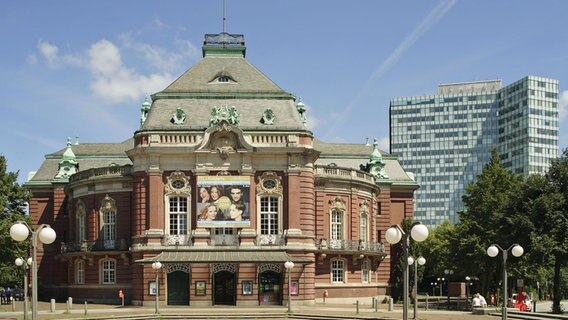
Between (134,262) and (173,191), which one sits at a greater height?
(173,191)

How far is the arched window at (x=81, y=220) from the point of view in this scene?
248 feet

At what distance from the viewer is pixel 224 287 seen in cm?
6794

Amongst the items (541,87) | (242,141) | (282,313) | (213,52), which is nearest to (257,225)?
(242,141)

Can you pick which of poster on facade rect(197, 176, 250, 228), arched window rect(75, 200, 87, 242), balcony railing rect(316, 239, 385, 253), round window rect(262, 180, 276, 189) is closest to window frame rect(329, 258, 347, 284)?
balcony railing rect(316, 239, 385, 253)

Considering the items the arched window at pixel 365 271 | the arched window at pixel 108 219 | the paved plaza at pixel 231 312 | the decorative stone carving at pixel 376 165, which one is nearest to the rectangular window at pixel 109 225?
the arched window at pixel 108 219

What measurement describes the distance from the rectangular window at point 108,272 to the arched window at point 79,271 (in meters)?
2.68

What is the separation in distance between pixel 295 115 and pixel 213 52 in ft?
37.2

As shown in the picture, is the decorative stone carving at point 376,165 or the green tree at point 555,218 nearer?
the green tree at point 555,218

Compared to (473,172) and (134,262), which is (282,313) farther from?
(473,172)

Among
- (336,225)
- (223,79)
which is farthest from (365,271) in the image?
(223,79)

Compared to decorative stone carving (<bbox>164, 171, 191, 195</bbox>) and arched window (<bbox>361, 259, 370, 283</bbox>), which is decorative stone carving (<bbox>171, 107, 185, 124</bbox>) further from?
arched window (<bbox>361, 259, 370, 283</bbox>)

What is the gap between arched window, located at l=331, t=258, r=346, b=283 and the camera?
246 ft

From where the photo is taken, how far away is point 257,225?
224 ft

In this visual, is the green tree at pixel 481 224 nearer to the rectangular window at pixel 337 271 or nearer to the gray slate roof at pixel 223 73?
the rectangular window at pixel 337 271
